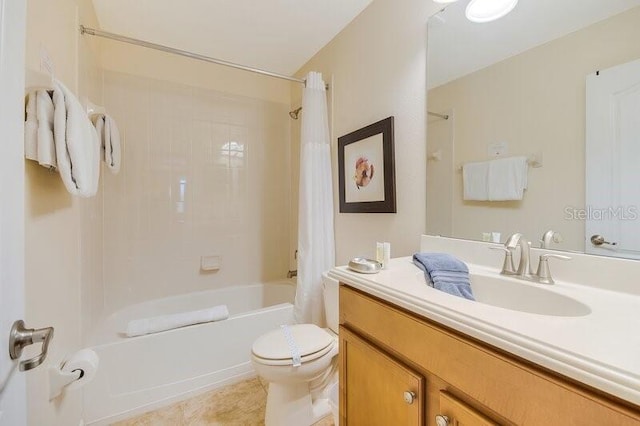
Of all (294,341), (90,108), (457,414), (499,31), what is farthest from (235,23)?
(457,414)

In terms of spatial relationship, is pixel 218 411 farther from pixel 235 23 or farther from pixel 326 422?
pixel 235 23

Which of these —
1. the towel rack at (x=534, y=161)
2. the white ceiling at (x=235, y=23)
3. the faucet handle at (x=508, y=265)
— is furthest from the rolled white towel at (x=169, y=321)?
the white ceiling at (x=235, y=23)

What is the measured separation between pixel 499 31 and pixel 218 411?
2253mm

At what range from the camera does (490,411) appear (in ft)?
1.66

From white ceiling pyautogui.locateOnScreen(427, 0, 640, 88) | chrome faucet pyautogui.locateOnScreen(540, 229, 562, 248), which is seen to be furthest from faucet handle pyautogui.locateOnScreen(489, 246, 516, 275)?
white ceiling pyautogui.locateOnScreen(427, 0, 640, 88)

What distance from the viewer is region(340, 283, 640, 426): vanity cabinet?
41 cm

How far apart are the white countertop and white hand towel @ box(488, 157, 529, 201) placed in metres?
0.37

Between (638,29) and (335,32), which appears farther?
(335,32)

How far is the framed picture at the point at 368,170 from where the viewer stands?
145 centimetres

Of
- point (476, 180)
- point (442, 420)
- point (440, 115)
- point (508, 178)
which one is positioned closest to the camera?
point (442, 420)

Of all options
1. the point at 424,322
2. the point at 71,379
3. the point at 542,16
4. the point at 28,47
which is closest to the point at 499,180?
the point at 542,16

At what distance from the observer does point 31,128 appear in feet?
2.63

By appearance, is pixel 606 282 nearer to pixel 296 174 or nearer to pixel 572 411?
pixel 572 411

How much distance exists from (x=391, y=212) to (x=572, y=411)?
111 cm
